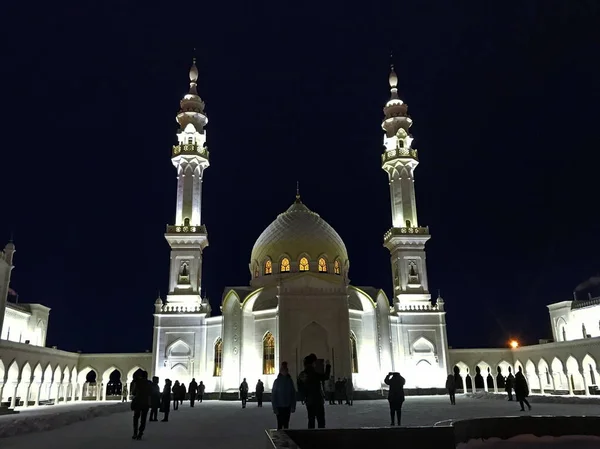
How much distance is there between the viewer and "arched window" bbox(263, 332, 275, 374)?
3680 cm

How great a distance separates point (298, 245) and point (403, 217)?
9.62 m

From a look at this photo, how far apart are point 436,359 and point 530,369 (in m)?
8.34

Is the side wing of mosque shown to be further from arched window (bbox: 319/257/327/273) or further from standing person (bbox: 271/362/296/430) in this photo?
standing person (bbox: 271/362/296/430)

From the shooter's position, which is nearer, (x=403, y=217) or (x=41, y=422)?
(x=41, y=422)

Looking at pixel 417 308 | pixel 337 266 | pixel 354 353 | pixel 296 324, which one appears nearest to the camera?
pixel 296 324

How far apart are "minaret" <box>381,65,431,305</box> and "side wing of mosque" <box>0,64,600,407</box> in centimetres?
9

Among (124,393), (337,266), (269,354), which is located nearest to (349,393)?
(269,354)

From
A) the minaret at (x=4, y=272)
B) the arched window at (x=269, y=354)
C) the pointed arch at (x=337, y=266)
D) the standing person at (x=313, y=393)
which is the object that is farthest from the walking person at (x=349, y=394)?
the minaret at (x=4, y=272)

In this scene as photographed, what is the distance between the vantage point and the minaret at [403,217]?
144 ft

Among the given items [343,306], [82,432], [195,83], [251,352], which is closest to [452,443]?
[82,432]

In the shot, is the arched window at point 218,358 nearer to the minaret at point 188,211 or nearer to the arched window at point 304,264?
the minaret at point 188,211

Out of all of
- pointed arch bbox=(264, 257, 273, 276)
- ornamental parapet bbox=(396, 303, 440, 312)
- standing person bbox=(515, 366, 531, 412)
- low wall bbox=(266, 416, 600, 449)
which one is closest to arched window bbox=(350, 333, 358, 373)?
ornamental parapet bbox=(396, 303, 440, 312)

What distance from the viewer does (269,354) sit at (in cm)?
3728

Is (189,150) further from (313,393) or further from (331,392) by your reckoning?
(313,393)
